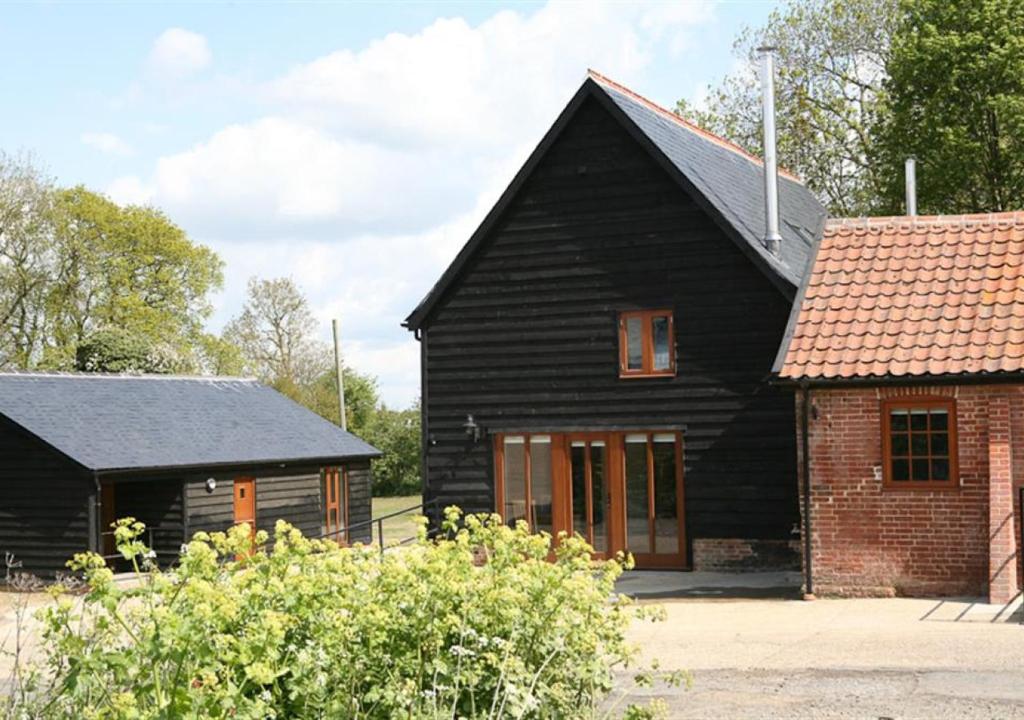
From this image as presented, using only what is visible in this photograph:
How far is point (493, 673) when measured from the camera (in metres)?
7.35

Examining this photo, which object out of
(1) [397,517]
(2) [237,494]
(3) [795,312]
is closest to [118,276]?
(1) [397,517]

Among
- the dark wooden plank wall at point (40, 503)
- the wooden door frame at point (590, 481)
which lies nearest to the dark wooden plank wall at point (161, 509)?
the dark wooden plank wall at point (40, 503)

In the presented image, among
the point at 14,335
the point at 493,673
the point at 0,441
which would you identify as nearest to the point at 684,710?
the point at 493,673

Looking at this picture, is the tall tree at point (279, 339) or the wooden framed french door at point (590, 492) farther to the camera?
the tall tree at point (279, 339)

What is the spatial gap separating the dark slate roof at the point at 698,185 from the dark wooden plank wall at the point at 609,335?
0.26 m

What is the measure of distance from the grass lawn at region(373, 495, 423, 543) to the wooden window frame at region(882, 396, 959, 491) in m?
15.2

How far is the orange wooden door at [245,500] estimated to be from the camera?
27969mm

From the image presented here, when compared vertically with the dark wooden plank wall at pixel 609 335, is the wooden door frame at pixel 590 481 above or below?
below

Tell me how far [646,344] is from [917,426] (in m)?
5.64

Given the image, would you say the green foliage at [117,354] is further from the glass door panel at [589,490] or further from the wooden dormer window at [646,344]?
the wooden dormer window at [646,344]

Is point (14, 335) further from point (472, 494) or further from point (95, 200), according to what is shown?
point (472, 494)

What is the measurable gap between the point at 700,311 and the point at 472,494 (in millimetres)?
4903

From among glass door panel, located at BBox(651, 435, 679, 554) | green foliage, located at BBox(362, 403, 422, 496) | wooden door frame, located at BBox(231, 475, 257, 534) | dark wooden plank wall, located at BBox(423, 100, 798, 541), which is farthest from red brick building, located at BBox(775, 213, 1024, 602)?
green foliage, located at BBox(362, 403, 422, 496)

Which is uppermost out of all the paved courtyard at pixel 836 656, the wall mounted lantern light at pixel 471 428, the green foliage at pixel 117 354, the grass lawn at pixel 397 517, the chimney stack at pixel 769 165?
the chimney stack at pixel 769 165
